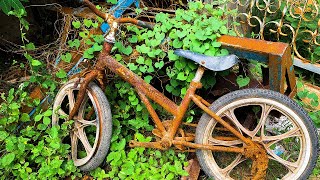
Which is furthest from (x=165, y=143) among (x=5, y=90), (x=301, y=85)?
(x=5, y=90)

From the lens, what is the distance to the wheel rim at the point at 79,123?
3559 millimetres

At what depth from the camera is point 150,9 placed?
13.9ft

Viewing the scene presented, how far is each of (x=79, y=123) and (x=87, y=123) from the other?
115 mm

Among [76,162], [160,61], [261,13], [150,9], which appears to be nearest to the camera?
[160,61]

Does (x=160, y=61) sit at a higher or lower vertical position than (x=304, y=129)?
higher

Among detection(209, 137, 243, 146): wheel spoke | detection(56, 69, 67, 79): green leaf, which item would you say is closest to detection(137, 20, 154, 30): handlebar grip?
detection(56, 69, 67, 79): green leaf

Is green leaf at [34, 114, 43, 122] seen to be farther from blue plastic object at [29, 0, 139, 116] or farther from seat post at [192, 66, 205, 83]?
seat post at [192, 66, 205, 83]

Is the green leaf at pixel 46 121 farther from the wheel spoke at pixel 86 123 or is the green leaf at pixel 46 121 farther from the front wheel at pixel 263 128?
the front wheel at pixel 263 128

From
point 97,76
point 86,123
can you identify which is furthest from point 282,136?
point 86,123

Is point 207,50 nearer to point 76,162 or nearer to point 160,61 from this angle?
point 160,61

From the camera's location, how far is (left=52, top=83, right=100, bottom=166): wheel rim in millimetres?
3559

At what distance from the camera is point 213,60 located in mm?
2918

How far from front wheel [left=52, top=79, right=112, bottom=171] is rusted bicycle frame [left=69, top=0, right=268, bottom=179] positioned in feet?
0.41

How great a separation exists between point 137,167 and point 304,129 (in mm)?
1586
